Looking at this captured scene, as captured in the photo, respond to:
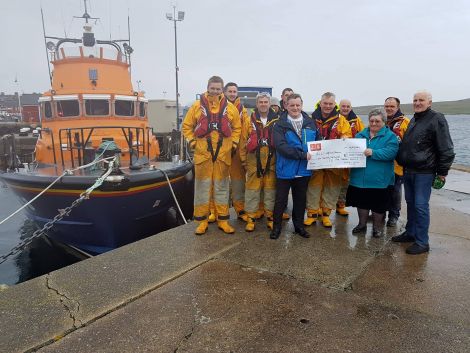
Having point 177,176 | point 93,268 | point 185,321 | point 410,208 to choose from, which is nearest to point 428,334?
point 185,321

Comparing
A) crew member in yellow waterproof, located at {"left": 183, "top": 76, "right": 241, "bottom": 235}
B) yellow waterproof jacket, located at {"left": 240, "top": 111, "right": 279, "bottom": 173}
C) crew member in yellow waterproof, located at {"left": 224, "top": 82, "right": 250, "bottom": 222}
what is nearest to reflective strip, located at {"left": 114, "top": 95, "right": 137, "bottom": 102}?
crew member in yellow waterproof, located at {"left": 224, "top": 82, "right": 250, "bottom": 222}

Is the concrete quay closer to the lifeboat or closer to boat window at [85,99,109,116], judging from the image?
the lifeboat

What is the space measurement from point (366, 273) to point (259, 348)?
1527 millimetres

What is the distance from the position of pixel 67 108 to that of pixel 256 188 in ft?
16.9

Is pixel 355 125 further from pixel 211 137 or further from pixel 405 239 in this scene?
pixel 211 137

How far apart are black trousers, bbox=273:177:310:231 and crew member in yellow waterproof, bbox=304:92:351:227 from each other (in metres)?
0.36

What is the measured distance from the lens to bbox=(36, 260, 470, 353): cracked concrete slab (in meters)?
2.17

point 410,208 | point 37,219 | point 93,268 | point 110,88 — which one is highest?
point 110,88

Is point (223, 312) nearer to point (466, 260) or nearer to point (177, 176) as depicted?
point (466, 260)

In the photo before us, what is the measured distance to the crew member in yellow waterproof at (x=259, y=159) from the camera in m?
4.12

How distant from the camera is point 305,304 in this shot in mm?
2648

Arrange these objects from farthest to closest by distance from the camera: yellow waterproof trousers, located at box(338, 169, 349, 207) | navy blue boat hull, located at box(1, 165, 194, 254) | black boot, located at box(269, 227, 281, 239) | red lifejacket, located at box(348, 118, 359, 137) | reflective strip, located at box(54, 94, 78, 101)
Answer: reflective strip, located at box(54, 94, 78, 101), navy blue boat hull, located at box(1, 165, 194, 254), red lifejacket, located at box(348, 118, 359, 137), yellow waterproof trousers, located at box(338, 169, 349, 207), black boot, located at box(269, 227, 281, 239)

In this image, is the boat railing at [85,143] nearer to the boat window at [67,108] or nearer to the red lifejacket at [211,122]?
the boat window at [67,108]

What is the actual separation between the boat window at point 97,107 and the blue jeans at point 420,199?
6.18m
